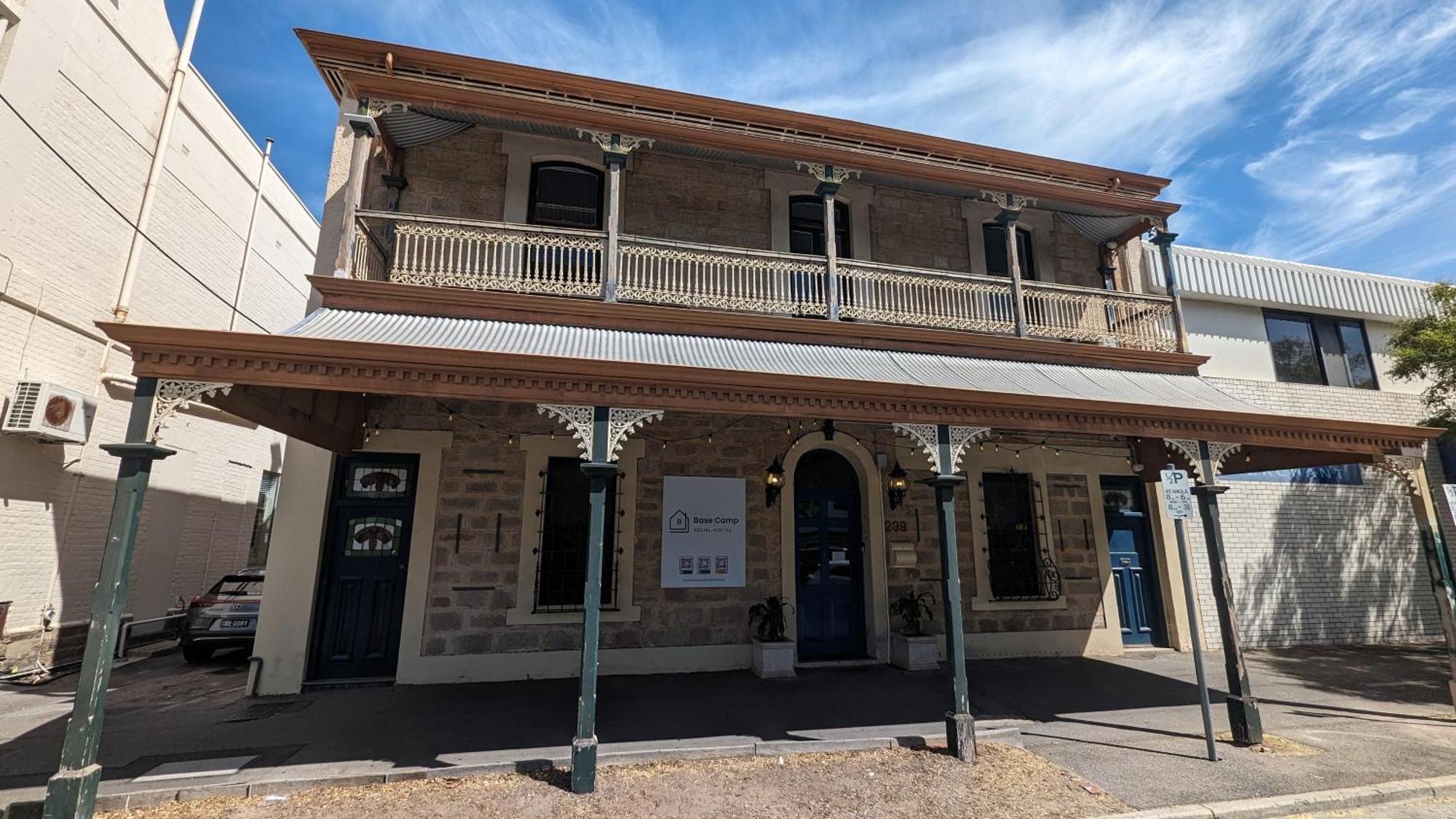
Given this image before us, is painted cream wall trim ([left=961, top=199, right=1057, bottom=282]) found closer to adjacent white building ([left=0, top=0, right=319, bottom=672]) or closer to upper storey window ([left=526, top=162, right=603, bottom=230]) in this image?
upper storey window ([left=526, top=162, right=603, bottom=230])

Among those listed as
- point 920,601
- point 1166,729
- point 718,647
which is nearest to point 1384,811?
point 1166,729

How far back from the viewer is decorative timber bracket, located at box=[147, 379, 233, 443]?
14.7ft

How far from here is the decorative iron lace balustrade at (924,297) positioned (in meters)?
8.07

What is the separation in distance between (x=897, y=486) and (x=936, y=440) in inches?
110

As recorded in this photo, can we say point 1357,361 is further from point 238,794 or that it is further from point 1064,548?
point 238,794

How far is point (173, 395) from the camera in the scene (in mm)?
4562

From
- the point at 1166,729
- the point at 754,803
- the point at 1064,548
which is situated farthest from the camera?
the point at 1064,548

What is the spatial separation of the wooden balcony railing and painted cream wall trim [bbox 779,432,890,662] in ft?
6.08

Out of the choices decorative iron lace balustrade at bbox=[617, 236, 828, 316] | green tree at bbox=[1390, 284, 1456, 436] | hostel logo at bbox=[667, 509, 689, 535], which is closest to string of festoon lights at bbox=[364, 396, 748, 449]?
hostel logo at bbox=[667, 509, 689, 535]

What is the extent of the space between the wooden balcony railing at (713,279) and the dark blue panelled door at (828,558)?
2.38m

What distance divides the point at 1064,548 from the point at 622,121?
343 inches

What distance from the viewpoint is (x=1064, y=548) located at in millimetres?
9242

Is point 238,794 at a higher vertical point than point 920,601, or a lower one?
lower

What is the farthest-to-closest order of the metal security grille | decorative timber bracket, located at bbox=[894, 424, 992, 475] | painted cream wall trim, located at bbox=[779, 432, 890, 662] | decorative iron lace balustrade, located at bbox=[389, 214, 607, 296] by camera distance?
1. the metal security grille
2. painted cream wall trim, located at bbox=[779, 432, 890, 662]
3. decorative iron lace balustrade, located at bbox=[389, 214, 607, 296]
4. decorative timber bracket, located at bbox=[894, 424, 992, 475]
